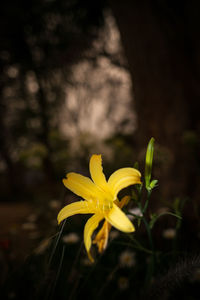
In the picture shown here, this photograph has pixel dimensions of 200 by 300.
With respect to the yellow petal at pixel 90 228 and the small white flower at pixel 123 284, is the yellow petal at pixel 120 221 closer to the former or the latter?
the yellow petal at pixel 90 228

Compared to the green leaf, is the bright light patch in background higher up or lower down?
higher up

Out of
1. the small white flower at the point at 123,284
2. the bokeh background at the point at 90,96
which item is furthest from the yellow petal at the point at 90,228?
the bokeh background at the point at 90,96

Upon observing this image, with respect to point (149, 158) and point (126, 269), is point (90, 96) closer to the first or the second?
point (126, 269)

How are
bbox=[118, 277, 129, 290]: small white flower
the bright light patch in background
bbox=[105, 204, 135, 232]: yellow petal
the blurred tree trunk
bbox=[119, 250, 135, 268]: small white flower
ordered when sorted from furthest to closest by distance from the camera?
the bright light patch in background → the blurred tree trunk → bbox=[119, 250, 135, 268]: small white flower → bbox=[118, 277, 129, 290]: small white flower → bbox=[105, 204, 135, 232]: yellow petal

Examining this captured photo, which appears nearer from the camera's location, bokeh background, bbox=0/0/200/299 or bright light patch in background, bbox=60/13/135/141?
bokeh background, bbox=0/0/200/299

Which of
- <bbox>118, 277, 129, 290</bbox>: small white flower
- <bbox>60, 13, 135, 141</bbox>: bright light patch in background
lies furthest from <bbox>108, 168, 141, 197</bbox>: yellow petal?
<bbox>60, 13, 135, 141</bbox>: bright light patch in background

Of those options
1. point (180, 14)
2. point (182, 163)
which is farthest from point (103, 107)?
point (182, 163)

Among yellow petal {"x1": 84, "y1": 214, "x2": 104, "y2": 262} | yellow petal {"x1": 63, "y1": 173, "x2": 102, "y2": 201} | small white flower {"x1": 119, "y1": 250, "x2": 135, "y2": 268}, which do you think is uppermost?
yellow petal {"x1": 63, "y1": 173, "x2": 102, "y2": 201}

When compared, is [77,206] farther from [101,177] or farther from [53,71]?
[53,71]

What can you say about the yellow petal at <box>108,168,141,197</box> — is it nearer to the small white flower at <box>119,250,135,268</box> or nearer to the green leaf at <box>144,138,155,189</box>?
the green leaf at <box>144,138,155,189</box>
